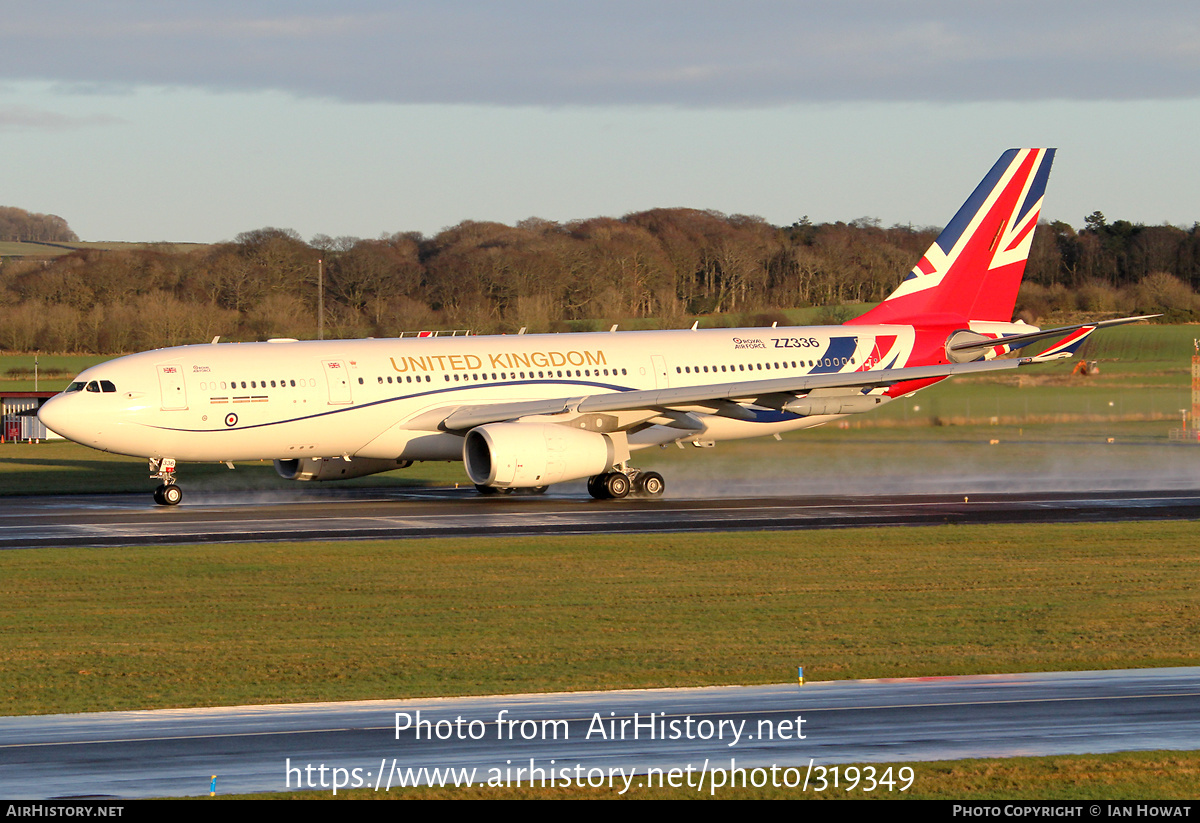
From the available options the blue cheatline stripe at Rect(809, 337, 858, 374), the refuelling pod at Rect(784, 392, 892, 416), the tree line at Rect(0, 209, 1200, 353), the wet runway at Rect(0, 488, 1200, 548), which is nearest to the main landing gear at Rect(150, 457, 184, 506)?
the wet runway at Rect(0, 488, 1200, 548)

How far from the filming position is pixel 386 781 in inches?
356

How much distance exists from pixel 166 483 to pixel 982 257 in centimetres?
2159

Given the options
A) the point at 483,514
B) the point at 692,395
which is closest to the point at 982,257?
the point at 692,395

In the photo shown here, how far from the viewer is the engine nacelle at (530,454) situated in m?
29.8

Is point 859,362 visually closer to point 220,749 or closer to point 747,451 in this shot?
point 747,451

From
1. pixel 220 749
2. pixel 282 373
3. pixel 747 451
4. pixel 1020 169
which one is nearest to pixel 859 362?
pixel 747 451

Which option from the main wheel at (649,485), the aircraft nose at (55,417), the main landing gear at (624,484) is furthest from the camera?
the main wheel at (649,485)

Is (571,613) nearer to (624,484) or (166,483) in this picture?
(624,484)

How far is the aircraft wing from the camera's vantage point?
3144cm

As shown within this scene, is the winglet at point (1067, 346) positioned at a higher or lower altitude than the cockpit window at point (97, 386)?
higher

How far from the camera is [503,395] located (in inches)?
1293

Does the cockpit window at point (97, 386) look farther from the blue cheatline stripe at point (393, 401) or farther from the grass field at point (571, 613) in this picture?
the grass field at point (571, 613)

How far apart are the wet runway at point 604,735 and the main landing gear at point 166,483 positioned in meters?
20.4

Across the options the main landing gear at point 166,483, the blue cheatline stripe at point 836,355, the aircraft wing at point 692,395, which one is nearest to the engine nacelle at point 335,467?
the aircraft wing at point 692,395
